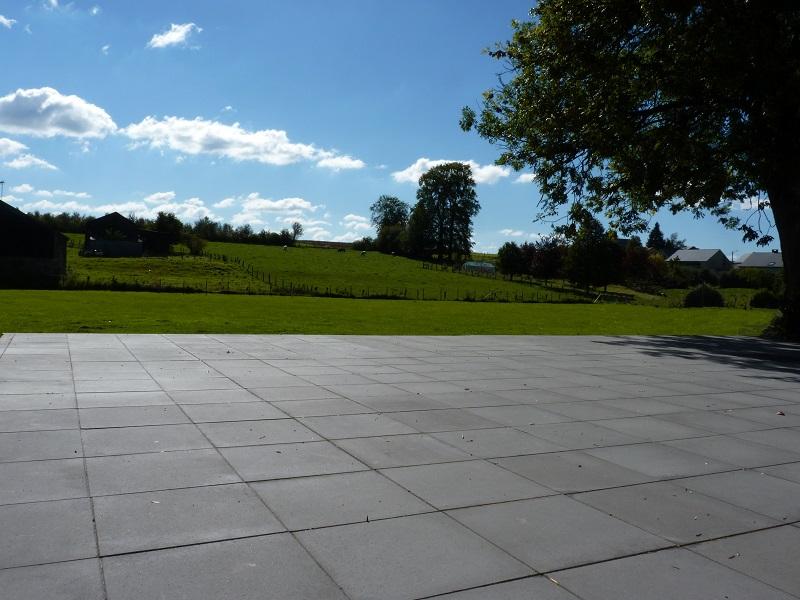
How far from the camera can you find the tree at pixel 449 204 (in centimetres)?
11319

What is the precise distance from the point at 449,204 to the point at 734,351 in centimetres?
9839

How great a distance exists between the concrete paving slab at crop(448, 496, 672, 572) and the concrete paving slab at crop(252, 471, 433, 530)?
0.45 m

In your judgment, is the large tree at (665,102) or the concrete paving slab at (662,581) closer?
the concrete paving slab at (662,581)

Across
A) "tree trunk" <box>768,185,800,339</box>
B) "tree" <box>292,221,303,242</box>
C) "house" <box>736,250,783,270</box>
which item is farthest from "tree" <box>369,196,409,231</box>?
"tree trunk" <box>768,185,800,339</box>

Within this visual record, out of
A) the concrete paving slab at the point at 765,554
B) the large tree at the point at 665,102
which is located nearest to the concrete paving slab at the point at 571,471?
the concrete paving slab at the point at 765,554

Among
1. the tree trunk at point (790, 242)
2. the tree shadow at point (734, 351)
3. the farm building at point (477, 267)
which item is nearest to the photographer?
the tree shadow at point (734, 351)

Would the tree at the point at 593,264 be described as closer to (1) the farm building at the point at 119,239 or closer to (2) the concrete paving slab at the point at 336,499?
(1) the farm building at the point at 119,239

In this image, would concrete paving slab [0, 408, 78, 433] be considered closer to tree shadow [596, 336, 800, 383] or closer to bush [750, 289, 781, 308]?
tree shadow [596, 336, 800, 383]

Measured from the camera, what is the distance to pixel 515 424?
748cm

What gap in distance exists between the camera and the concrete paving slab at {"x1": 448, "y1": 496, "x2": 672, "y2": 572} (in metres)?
3.92

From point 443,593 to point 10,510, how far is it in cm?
289

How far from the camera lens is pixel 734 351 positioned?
17812 millimetres

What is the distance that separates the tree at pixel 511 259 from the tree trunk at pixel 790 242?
3242 inches

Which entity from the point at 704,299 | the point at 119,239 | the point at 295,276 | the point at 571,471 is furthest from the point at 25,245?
the point at 571,471
